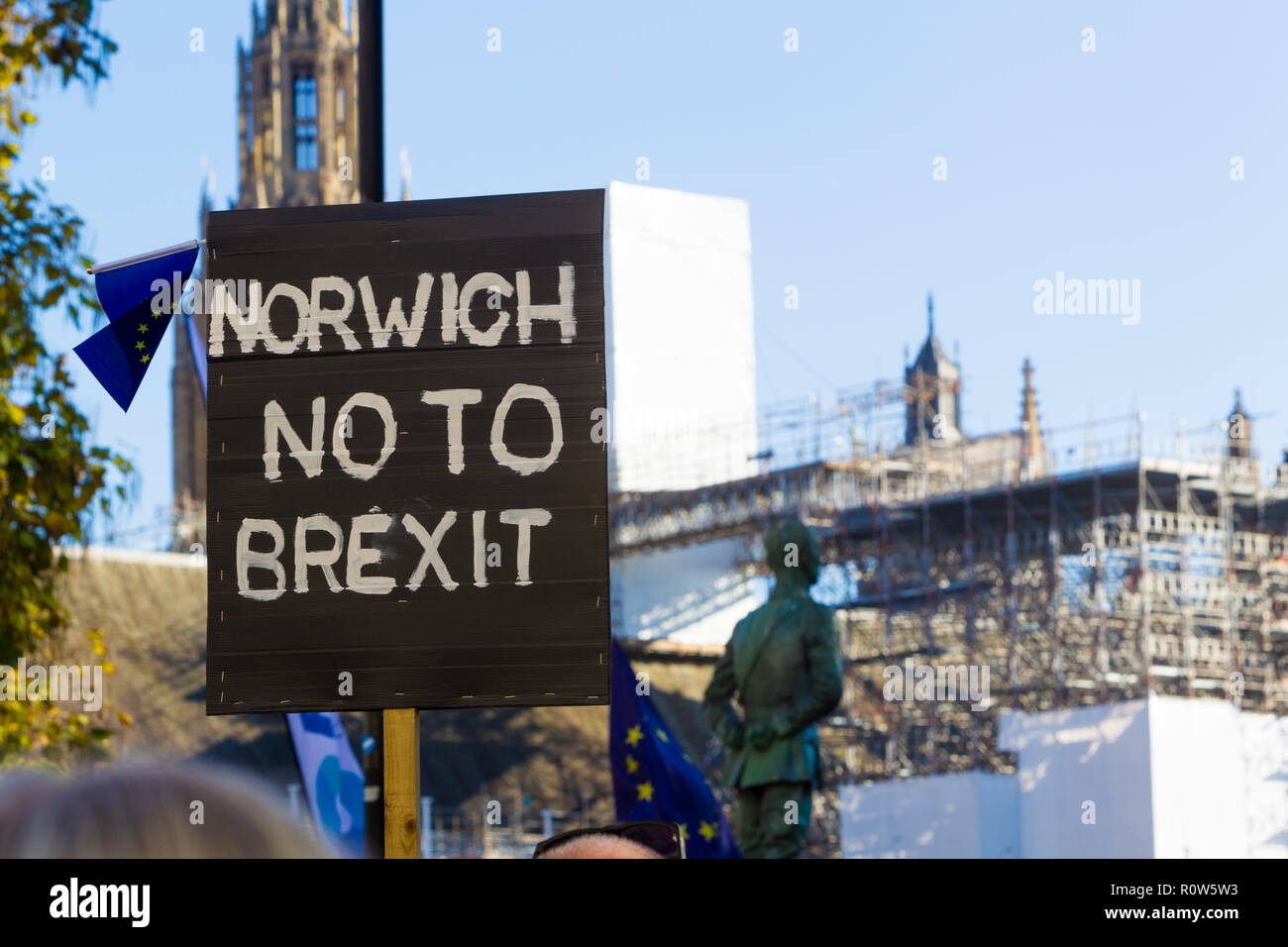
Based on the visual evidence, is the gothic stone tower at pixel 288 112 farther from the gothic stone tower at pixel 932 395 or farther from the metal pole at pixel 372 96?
the metal pole at pixel 372 96

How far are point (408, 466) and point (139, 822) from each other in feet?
5.06

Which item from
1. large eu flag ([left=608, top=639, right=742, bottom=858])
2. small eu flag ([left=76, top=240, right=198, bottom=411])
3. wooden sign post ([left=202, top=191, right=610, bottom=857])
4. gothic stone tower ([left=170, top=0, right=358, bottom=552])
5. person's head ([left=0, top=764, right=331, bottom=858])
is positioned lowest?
large eu flag ([left=608, top=639, right=742, bottom=858])

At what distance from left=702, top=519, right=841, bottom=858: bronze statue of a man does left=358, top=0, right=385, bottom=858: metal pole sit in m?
4.78

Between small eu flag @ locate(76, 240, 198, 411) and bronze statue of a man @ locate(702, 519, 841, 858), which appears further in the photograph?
bronze statue of a man @ locate(702, 519, 841, 858)

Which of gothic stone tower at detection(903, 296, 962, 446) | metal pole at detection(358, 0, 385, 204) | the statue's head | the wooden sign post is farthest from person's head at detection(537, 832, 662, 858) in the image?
gothic stone tower at detection(903, 296, 962, 446)

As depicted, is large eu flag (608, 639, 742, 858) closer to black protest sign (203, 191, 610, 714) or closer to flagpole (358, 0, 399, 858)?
flagpole (358, 0, 399, 858)

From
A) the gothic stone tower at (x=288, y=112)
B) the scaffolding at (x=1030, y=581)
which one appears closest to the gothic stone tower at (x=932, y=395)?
the scaffolding at (x=1030, y=581)

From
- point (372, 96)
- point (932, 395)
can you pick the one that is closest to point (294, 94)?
point (932, 395)

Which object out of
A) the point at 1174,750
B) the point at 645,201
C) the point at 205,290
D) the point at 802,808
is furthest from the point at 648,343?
the point at 205,290

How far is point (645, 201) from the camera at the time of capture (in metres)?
65.8

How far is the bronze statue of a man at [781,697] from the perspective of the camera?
414 inches

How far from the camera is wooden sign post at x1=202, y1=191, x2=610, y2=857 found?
12.4 ft
